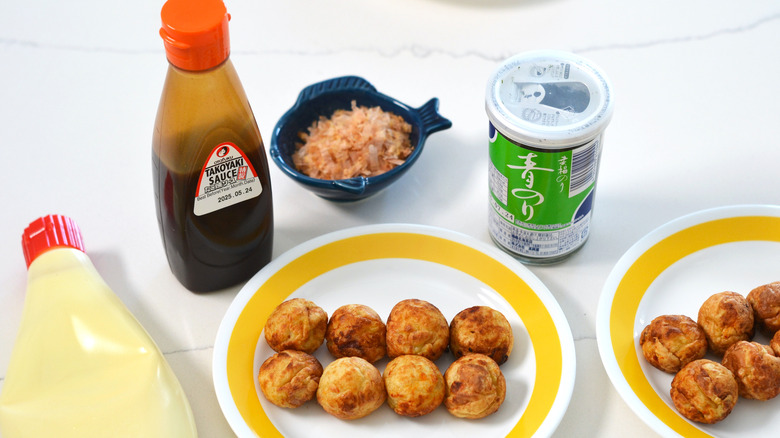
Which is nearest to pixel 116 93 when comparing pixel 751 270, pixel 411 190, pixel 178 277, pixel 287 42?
pixel 287 42

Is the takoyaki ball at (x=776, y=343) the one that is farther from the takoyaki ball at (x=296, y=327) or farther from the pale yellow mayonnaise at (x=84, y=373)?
the pale yellow mayonnaise at (x=84, y=373)

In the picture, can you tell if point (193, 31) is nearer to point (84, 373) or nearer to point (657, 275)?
point (84, 373)

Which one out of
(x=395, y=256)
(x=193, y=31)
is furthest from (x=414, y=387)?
(x=193, y=31)

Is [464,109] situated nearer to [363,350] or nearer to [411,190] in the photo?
[411,190]

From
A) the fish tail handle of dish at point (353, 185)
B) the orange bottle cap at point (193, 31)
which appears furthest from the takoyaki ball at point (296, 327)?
the orange bottle cap at point (193, 31)

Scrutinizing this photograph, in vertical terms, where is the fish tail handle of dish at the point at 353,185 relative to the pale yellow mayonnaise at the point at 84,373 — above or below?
above

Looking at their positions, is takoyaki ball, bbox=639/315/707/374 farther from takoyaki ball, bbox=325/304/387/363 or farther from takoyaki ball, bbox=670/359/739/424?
takoyaki ball, bbox=325/304/387/363

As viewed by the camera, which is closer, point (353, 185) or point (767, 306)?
point (767, 306)
